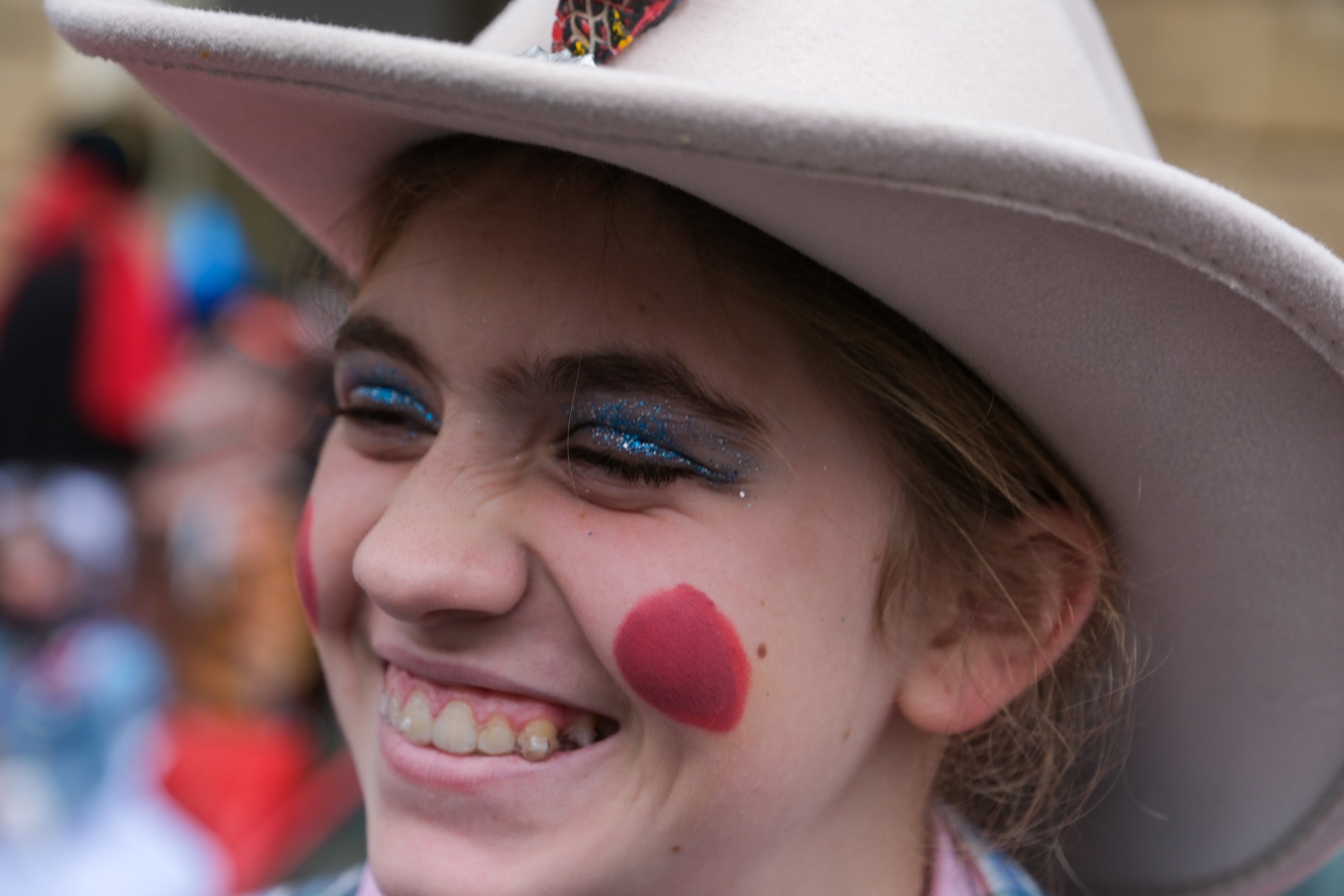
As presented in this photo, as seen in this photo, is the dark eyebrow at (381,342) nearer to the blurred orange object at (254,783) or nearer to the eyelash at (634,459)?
the eyelash at (634,459)

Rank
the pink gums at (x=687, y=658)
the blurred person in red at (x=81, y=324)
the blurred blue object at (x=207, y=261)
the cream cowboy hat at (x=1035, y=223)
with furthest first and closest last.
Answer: the blurred blue object at (x=207, y=261) < the blurred person in red at (x=81, y=324) < the pink gums at (x=687, y=658) < the cream cowboy hat at (x=1035, y=223)

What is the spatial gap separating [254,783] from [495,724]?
221cm

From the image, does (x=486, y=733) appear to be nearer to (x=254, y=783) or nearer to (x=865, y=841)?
(x=865, y=841)

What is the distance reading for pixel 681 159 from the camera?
0.98 m

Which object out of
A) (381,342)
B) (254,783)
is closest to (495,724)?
(381,342)

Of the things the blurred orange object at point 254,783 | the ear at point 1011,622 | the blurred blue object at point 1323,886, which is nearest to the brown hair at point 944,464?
the ear at point 1011,622

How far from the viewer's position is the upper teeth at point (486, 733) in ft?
4.13

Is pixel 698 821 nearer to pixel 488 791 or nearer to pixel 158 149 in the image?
pixel 488 791

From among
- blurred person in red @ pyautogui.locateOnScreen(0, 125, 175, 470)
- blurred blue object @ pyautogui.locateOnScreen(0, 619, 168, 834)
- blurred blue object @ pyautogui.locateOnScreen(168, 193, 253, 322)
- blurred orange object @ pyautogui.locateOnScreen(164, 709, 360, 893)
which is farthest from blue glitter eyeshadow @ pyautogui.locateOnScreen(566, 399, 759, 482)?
blurred blue object @ pyautogui.locateOnScreen(168, 193, 253, 322)

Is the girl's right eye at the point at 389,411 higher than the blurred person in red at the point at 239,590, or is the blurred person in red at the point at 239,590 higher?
the girl's right eye at the point at 389,411

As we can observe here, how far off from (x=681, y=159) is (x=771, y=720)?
1.83 ft

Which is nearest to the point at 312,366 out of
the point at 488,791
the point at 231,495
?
the point at 231,495

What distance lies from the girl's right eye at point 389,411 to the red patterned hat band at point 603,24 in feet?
1.35

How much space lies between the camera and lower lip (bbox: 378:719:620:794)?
1241 millimetres
